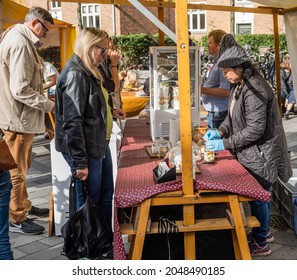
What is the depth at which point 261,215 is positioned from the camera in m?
4.03

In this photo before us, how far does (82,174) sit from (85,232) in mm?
403

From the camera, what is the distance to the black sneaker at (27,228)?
4.69 m

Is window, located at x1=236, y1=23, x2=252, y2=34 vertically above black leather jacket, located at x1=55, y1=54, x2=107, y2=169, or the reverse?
window, located at x1=236, y1=23, x2=252, y2=34

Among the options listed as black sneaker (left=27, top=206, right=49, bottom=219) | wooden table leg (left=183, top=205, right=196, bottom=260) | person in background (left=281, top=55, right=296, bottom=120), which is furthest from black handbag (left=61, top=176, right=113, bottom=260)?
person in background (left=281, top=55, right=296, bottom=120)

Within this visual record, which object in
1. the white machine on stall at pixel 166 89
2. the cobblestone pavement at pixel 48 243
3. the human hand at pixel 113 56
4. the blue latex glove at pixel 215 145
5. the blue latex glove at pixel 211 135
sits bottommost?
the cobblestone pavement at pixel 48 243

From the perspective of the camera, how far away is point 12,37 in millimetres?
4285

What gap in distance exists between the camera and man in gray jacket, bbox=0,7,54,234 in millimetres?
4250

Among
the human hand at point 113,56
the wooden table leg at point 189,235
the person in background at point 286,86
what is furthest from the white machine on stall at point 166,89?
the person in background at point 286,86

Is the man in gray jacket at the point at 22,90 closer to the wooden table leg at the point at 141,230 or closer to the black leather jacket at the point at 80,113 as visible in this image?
the black leather jacket at the point at 80,113

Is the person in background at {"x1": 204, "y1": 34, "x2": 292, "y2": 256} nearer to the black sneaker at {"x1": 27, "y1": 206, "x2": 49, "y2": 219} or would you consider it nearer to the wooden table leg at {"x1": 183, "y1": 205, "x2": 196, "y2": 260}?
the wooden table leg at {"x1": 183, "y1": 205, "x2": 196, "y2": 260}

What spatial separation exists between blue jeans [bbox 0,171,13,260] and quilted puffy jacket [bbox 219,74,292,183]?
5.10 feet

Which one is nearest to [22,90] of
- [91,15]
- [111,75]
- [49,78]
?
[111,75]
